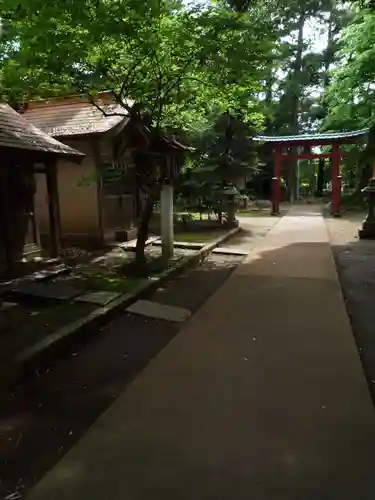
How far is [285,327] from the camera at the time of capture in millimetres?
5156

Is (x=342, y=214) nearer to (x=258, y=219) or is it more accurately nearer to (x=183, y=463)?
(x=258, y=219)

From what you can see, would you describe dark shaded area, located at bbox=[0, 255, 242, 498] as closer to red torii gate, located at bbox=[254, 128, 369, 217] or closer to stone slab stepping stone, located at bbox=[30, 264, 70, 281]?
stone slab stepping stone, located at bbox=[30, 264, 70, 281]

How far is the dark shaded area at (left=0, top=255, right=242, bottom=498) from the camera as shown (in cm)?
271

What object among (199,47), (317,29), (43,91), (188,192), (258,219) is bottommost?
(258,219)

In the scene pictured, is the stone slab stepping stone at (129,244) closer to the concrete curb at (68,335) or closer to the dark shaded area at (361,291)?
the concrete curb at (68,335)

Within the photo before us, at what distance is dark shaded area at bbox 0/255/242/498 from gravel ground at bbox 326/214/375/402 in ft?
7.22

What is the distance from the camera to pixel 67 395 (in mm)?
3562

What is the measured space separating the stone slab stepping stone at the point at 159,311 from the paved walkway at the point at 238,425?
1.52ft

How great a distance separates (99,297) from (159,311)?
938 mm

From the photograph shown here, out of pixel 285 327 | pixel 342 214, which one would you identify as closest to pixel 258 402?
pixel 285 327

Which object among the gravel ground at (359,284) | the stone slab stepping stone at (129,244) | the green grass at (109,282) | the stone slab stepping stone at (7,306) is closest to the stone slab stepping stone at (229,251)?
the stone slab stepping stone at (129,244)

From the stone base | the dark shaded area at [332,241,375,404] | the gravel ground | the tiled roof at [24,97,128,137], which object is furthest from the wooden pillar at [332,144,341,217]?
the tiled roof at [24,97,128,137]

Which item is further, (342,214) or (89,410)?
(342,214)

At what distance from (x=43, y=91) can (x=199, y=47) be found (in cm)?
302
